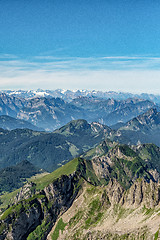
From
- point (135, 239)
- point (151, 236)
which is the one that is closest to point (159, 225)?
point (151, 236)

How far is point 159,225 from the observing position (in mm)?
183000

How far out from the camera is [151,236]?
590 ft

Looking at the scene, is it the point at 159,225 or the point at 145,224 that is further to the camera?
the point at 145,224

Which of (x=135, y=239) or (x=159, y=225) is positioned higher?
(x=159, y=225)

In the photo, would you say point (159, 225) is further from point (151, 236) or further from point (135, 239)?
point (135, 239)

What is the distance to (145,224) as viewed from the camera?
7849 inches

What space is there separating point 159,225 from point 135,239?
70.1ft

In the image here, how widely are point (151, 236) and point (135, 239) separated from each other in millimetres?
15956

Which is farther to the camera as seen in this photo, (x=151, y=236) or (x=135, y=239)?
(x=135, y=239)

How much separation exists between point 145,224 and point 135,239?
46.7 feet

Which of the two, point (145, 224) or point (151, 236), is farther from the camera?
point (145, 224)
